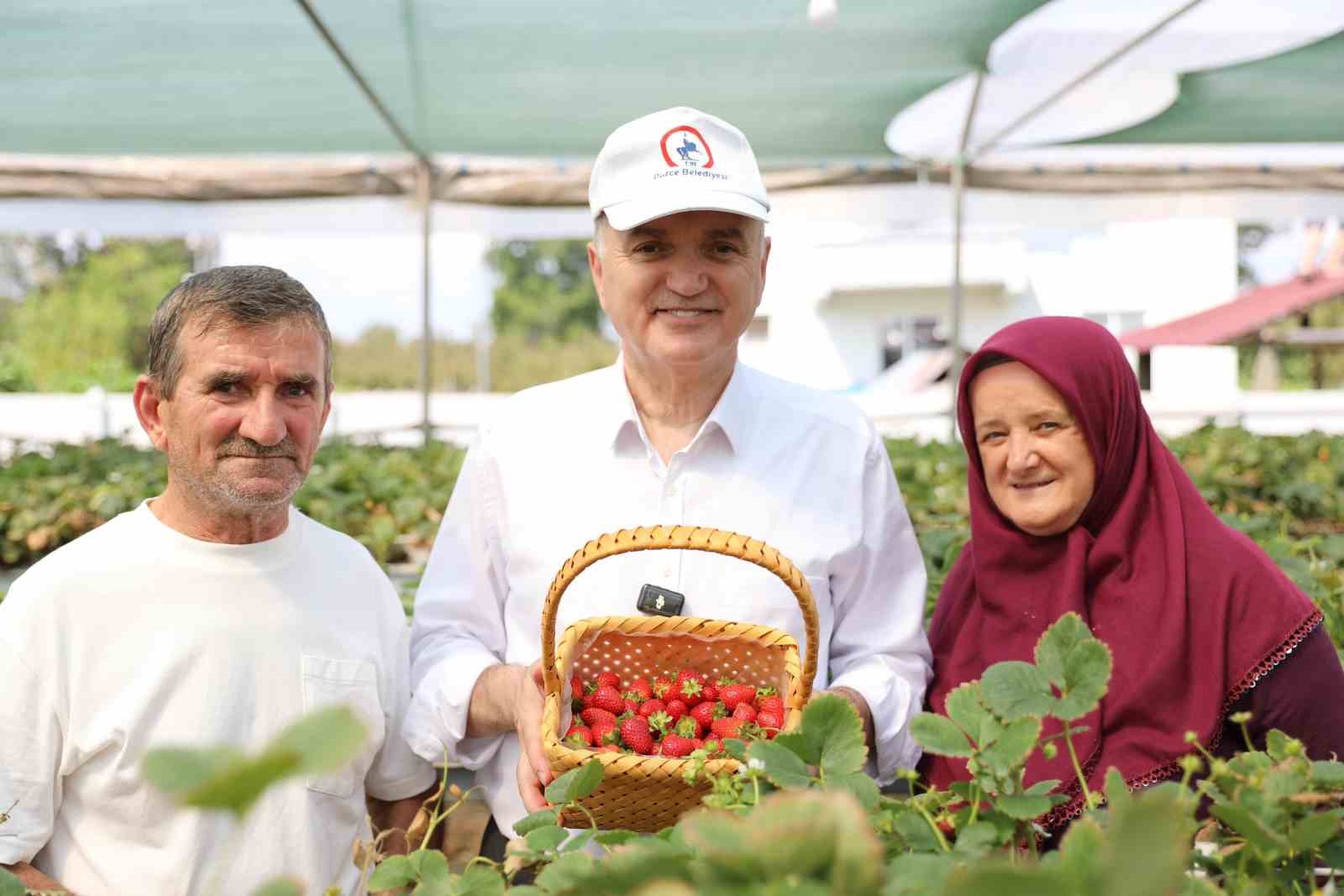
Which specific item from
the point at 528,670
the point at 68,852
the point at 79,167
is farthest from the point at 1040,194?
the point at 68,852

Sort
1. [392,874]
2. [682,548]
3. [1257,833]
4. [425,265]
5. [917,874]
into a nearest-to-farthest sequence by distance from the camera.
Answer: [917,874] → [1257,833] → [392,874] → [682,548] → [425,265]

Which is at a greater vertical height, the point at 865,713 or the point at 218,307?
the point at 218,307

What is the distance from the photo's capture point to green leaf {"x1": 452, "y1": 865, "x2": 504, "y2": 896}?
961 millimetres

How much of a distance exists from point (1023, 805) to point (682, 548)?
0.69m

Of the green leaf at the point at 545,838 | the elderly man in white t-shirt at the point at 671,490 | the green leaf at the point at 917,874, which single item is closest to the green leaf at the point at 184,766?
the green leaf at the point at 917,874

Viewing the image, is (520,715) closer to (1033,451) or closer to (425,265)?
(1033,451)

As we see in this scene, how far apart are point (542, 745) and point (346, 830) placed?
360 millimetres

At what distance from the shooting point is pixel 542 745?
1552 mm

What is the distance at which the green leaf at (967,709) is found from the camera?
1.01 meters

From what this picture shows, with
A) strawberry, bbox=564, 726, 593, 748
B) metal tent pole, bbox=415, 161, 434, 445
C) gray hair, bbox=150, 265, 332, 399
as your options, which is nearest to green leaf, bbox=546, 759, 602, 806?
strawberry, bbox=564, 726, 593, 748

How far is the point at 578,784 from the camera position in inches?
42.1

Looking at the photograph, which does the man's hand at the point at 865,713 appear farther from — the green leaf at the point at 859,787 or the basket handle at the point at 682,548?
the green leaf at the point at 859,787

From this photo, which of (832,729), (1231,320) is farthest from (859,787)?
(1231,320)

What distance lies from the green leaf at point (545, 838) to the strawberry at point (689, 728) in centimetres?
69
